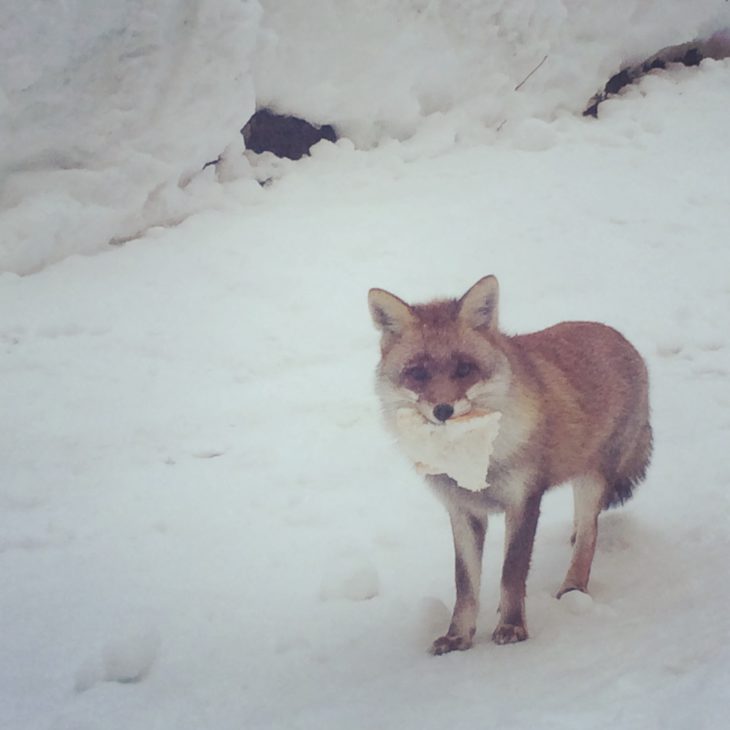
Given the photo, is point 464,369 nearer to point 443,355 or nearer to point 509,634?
point 443,355

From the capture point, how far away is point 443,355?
2.11 metres

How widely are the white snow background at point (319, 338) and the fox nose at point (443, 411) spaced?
70cm

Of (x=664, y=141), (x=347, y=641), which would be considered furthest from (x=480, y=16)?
(x=347, y=641)

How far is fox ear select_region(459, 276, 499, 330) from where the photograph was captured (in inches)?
87.8

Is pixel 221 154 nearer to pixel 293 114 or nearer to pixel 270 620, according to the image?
pixel 293 114

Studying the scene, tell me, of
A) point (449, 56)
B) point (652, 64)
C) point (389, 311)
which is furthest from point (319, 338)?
point (652, 64)

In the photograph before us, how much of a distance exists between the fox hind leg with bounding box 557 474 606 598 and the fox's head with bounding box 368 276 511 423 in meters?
0.65

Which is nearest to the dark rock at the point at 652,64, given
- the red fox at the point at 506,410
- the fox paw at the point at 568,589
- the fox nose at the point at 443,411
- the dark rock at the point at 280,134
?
the dark rock at the point at 280,134

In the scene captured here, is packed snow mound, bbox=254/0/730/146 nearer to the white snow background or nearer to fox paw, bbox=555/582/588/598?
the white snow background

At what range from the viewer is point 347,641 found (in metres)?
2.31

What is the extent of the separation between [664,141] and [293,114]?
3.04 m

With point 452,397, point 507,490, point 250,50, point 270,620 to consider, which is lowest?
point 270,620

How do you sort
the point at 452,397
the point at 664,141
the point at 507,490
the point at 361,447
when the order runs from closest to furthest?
the point at 452,397 < the point at 507,490 < the point at 361,447 < the point at 664,141

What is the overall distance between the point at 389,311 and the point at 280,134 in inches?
165
